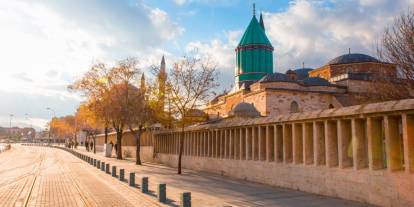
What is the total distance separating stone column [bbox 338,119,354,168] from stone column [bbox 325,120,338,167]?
55cm

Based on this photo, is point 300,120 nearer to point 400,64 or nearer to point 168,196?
point 168,196

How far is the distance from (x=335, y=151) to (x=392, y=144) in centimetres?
272

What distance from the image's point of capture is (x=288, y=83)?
4472 centimetres

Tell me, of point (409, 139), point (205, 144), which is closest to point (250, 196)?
point (409, 139)

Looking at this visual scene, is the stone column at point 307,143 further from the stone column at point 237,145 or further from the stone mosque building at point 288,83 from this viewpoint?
the stone mosque building at point 288,83

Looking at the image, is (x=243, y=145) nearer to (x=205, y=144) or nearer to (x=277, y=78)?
(x=205, y=144)

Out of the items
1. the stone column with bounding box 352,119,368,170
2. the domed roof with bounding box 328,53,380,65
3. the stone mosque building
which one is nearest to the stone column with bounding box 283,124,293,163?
the stone column with bounding box 352,119,368,170

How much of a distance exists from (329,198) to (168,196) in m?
5.73

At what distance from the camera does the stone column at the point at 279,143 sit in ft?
57.1

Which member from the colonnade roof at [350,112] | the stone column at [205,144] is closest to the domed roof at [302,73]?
the stone column at [205,144]

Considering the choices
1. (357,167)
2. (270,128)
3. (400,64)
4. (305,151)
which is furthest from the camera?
(400,64)

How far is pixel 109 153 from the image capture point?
45500 millimetres

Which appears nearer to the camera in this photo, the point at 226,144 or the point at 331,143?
the point at 331,143

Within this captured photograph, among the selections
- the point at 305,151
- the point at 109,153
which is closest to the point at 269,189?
the point at 305,151
